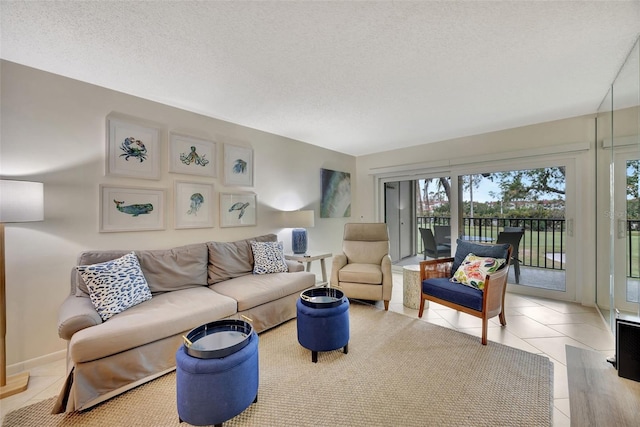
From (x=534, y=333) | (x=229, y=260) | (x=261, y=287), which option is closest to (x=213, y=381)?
(x=261, y=287)

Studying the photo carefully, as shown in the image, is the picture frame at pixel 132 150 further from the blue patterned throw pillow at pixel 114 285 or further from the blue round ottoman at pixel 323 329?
the blue round ottoman at pixel 323 329

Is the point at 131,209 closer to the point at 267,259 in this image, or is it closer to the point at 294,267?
the point at 267,259

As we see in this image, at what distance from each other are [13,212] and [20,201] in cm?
8

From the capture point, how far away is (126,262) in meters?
2.15

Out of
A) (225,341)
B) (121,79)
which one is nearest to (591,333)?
(225,341)

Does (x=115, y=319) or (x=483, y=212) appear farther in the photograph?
(x=483, y=212)

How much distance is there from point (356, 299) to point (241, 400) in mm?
2150

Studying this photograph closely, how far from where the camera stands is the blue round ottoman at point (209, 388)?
1374 millimetres

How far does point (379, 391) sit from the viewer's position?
172 centimetres

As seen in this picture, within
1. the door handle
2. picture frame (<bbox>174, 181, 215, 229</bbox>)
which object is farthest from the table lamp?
the door handle

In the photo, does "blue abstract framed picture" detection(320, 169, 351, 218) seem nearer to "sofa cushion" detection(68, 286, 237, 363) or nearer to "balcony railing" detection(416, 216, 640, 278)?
"balcony railing" detection(416, 216, 640, 278)

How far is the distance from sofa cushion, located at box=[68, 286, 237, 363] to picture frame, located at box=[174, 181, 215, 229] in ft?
2.69

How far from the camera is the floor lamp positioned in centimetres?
165

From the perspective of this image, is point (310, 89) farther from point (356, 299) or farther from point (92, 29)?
point (356, 299)
